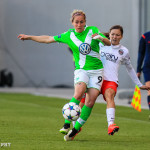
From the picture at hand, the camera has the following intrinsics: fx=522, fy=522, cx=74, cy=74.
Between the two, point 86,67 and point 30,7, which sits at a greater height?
point 86,67

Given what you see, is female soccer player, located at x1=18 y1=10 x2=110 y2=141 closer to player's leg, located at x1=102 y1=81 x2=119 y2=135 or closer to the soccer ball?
player's leg, located at x1=102 y1=81 x2=119 y2=135

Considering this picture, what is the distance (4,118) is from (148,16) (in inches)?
674

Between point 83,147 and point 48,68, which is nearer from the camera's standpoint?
point 83,147

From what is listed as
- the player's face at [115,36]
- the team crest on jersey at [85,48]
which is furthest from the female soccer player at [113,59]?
the team crest on jersey at [85,48]

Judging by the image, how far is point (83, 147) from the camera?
7348 mm

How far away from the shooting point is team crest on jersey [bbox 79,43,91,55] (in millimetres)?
8211

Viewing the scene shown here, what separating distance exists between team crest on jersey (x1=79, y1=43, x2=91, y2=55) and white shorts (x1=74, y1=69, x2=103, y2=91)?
29 centimetres

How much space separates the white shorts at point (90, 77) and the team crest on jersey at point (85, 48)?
11.4 inches

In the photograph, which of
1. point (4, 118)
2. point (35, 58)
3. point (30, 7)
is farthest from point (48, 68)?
point (4, 118)

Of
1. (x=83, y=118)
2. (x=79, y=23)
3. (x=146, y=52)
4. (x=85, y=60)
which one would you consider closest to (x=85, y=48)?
(x=85, y=60)

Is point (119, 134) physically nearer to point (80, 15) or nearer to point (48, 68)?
point (80, 15)

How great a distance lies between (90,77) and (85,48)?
47 centimetres

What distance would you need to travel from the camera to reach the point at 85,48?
26.9 ft

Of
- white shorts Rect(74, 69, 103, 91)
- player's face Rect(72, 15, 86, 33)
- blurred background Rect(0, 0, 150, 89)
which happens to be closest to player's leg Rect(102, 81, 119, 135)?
white shorts Rect(74, 69, 103, 91)
